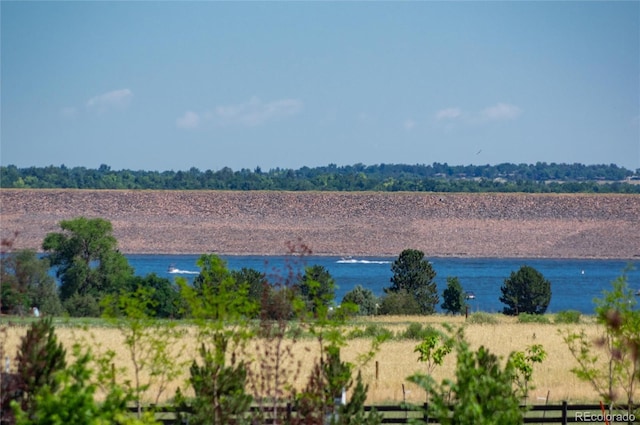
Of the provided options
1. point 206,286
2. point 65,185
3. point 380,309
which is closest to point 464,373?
point 206,286

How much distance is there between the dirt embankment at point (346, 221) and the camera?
70188 millimetres

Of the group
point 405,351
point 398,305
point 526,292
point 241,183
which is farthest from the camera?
point 241,183

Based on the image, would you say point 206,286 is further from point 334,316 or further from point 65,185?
point 65,185

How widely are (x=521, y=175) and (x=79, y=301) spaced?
120 m

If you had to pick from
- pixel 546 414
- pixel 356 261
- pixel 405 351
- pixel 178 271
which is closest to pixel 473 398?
pixel 546 414

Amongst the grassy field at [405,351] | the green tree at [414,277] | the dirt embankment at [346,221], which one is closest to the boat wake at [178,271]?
the dirt embankment at [346,221]

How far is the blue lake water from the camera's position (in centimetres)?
4406

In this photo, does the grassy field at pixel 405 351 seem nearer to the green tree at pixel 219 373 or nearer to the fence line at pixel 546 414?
the fence line at pixel 546 414

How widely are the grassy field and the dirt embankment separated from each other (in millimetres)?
40933

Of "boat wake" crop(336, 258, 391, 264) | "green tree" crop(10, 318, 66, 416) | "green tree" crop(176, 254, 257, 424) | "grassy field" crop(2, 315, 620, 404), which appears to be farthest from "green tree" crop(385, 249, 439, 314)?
"boat wake" crop(336, 258, 391, 264)

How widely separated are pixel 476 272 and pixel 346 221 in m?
16.6

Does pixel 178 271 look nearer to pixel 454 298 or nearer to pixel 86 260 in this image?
pixel 86 260

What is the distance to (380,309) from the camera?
32656mm

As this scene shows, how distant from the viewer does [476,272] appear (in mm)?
59062
